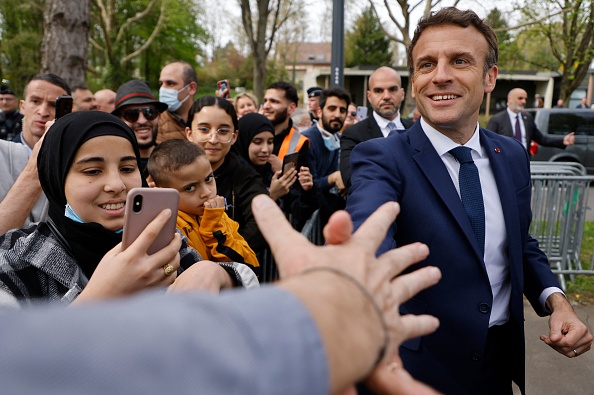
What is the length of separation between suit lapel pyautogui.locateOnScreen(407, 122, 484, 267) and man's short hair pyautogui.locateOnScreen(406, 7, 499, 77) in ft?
1.49

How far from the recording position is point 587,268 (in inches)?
234

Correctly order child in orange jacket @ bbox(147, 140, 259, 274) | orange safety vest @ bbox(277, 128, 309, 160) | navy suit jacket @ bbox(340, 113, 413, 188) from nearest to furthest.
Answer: child in orange jacket @ bbox(147, 140, 259, 274) < navy suit jacket @ bbox(340, 113, 413, 188) < orange safety vest @ bbox(277, 128, 309, 160)

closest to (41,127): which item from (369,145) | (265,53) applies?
(369,145)

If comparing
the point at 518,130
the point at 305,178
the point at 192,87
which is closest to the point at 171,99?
the point at 192,87

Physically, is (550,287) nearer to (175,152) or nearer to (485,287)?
(485,287)

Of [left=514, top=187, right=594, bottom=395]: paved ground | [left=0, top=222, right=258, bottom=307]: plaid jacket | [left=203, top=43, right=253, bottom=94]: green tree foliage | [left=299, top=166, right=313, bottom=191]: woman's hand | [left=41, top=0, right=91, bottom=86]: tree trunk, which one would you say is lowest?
[left=514, top=187, right=594, bottom=395]: paved ground

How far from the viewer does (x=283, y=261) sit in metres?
0.85

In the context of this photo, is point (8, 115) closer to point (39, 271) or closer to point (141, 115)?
point (141, 115)

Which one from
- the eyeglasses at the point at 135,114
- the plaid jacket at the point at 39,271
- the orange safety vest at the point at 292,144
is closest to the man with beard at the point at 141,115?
the eyeglasses at the point at 135,114

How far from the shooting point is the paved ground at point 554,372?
3.48 meters

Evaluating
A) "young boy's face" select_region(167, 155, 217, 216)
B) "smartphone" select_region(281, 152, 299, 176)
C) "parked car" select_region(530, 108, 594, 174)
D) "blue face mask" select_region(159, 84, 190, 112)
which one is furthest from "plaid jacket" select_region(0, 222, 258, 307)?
"parked car" select_region(530, 108, 594, 174)

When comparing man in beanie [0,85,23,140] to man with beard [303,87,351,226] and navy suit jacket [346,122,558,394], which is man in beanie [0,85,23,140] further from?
navy suit jacket [346,122,558,394]

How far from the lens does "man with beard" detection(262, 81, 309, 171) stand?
4.84 metres

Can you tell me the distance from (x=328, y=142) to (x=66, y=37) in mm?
3800
